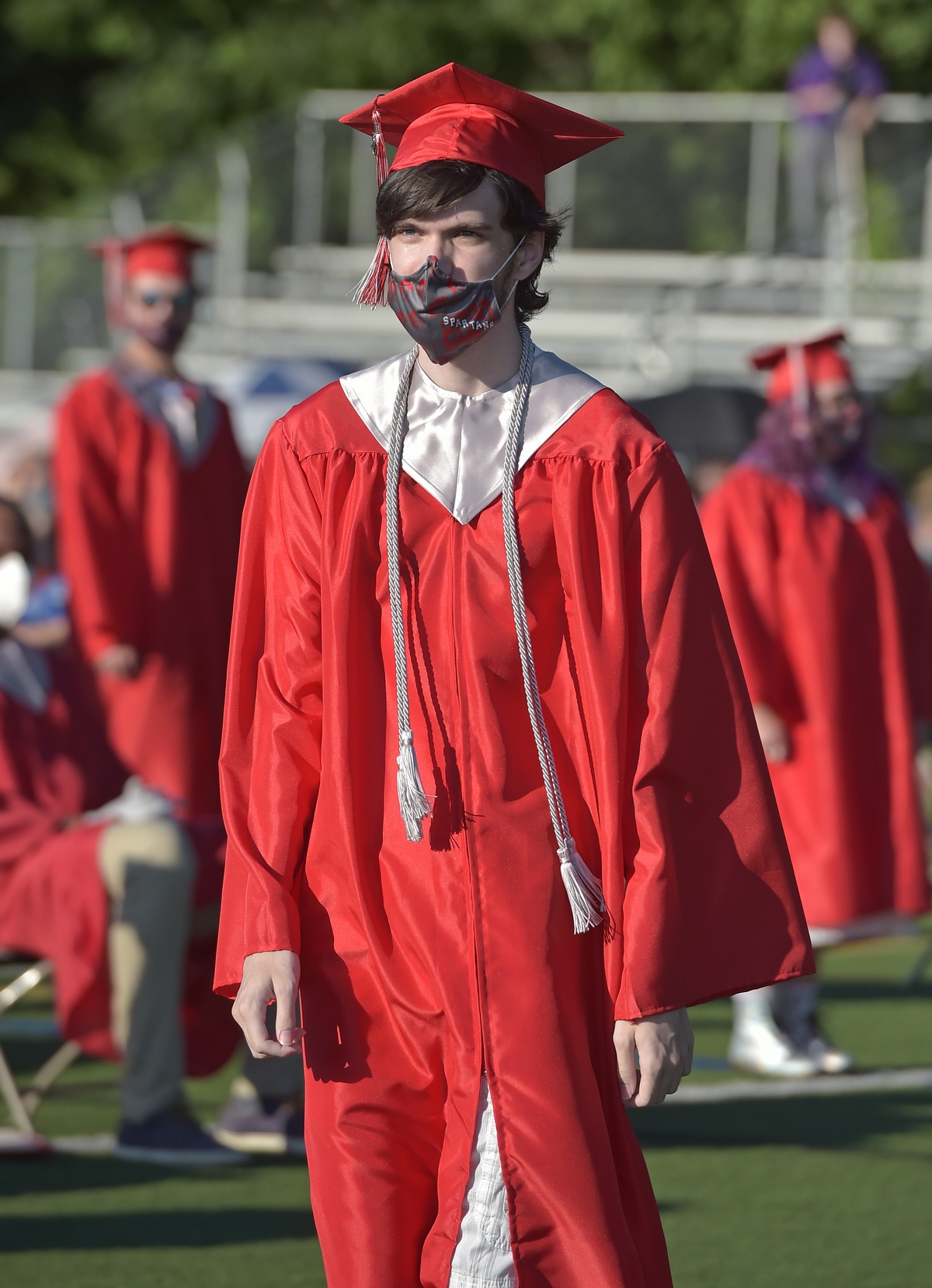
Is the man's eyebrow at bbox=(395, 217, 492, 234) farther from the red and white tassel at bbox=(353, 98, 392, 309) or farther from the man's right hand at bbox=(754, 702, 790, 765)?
the man's right hand at bbox=(754, 702, 790, 765)

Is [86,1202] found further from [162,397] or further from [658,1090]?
[162,397]

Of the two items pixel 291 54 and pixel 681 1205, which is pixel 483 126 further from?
pixel 291 54

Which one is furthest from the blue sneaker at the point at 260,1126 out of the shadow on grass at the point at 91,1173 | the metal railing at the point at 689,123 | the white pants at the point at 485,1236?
the metal railing at the point at 689,123

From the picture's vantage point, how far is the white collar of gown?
282cm

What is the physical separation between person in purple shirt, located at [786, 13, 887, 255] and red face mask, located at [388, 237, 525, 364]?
1354 cm

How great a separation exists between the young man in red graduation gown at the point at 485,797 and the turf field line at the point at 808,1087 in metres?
3.16

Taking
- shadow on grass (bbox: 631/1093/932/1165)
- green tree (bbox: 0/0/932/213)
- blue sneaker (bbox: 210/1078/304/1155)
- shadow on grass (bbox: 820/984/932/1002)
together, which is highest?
green tree (bbox: 0/0/932/213)

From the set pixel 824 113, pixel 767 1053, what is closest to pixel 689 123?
pixel 824 113

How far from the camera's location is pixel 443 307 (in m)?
2.81

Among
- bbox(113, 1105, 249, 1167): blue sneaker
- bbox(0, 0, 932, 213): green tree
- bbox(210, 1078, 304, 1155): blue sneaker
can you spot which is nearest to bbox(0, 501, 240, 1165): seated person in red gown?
bbox(113, 1105, 249, 1167): blue sneaker

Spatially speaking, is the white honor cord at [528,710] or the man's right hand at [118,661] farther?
the man's right hand at [118,661]

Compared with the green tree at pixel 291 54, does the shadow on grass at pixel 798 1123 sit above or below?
below

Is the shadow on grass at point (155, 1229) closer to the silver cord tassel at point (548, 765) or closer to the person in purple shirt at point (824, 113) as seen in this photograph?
the silver cord tassel at point (548, 765)

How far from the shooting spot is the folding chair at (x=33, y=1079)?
509 centimetres
